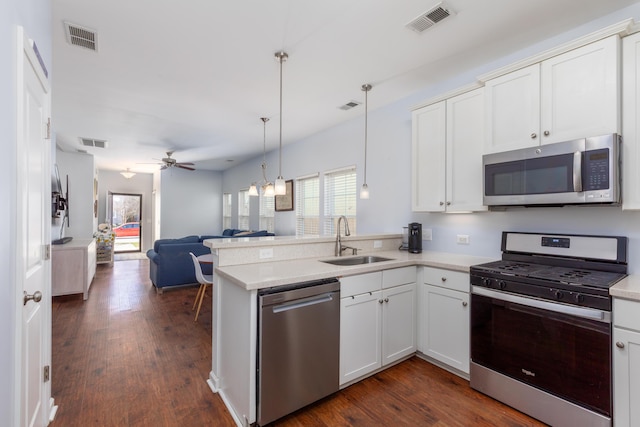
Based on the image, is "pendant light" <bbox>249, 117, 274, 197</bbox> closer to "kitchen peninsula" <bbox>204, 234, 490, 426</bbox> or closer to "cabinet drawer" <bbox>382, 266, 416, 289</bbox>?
"kitchen peninsula" <bbox>204, 234, 490, 426</bbox>

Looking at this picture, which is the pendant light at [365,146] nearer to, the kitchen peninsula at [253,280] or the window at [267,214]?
the kitchen peninsula at [253,280]

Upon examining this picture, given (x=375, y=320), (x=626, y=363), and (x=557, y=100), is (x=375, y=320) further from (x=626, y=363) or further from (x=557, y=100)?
(x=557, y=100)

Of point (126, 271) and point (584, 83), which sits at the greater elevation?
point (584, 83)

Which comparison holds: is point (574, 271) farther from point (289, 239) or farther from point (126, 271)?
point (126, 271)

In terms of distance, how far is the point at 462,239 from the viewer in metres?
3.00

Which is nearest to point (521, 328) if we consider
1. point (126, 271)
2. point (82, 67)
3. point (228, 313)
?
point (228, 313)

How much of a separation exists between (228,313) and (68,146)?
6.17 meters

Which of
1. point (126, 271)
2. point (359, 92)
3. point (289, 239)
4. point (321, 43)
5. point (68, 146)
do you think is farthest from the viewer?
point (126, 271)

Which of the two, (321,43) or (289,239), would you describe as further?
(289,239)

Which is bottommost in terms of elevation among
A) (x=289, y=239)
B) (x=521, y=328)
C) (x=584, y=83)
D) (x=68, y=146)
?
(x=521, y=328)

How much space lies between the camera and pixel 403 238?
3.55 metres

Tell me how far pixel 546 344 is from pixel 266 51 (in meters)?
2.97

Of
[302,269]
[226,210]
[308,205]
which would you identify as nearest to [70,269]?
[308,205]

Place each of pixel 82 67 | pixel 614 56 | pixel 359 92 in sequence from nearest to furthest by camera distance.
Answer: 1. pixel 614 56
2. pixel 82 67
3. pixel 359 92
